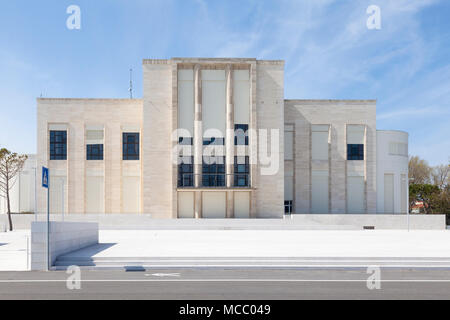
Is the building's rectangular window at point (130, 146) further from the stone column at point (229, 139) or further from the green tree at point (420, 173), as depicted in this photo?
the green tree at point (420, 173)

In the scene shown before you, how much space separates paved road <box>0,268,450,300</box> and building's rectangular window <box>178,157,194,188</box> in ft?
80.7

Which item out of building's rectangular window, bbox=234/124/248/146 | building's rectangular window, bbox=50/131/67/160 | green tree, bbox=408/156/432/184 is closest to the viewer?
building's rectangular window, bbox=234/124/248/146

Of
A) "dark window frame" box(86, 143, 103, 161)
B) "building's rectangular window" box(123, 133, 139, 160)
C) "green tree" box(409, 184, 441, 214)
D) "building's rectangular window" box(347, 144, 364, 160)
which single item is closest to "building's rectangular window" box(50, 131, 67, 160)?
"dark window frame" box(86, 143, 103, 161)

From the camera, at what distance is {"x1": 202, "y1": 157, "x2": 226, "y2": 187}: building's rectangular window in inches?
1433

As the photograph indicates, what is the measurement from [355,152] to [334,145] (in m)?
2.51

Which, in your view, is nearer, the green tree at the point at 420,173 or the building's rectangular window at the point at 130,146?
the building's rectangular window at the point at 130,146

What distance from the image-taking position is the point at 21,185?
42250mm

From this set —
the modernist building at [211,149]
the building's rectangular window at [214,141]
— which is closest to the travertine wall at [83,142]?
the modernist building at [211,149]

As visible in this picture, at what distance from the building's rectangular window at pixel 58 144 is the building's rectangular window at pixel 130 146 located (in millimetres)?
6195

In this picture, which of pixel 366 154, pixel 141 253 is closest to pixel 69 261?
pixel 141 253

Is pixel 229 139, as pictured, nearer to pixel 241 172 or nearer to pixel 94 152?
pixel 241 172

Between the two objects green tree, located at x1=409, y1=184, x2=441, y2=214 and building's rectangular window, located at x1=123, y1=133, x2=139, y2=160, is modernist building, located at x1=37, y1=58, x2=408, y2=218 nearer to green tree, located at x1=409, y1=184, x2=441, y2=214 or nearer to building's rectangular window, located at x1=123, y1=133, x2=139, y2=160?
building's rectangular window, located at x1=123, y1=133, x2=139, y2=160

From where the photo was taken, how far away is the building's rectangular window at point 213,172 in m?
36.4
